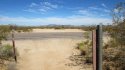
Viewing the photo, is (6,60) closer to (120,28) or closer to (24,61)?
(24,61)

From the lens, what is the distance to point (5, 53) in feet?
43.7

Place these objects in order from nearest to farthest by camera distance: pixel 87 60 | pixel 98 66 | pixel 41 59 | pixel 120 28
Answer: pixel 98 66, pixel 120 28, pixel 87 60, pixel 41 59

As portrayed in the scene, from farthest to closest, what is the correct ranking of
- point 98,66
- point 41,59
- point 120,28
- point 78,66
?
point 41,59, point 78,66, point 120,28, point 98,66

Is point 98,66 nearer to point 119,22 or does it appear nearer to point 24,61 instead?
point 119,22

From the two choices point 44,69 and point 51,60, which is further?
Result: point 51,60

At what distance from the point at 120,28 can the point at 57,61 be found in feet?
13.2

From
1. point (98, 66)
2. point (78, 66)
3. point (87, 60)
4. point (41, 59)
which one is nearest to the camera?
point (98, 66)

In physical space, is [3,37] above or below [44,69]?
above

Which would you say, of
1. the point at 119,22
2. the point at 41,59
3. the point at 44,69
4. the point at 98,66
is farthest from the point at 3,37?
the point at 98,66

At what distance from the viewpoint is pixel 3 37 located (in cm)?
1248

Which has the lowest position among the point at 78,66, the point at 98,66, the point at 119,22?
the point at 78,66

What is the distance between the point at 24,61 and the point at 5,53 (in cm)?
138

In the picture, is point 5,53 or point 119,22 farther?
point 5,53

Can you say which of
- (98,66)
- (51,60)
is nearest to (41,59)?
(51,60)
